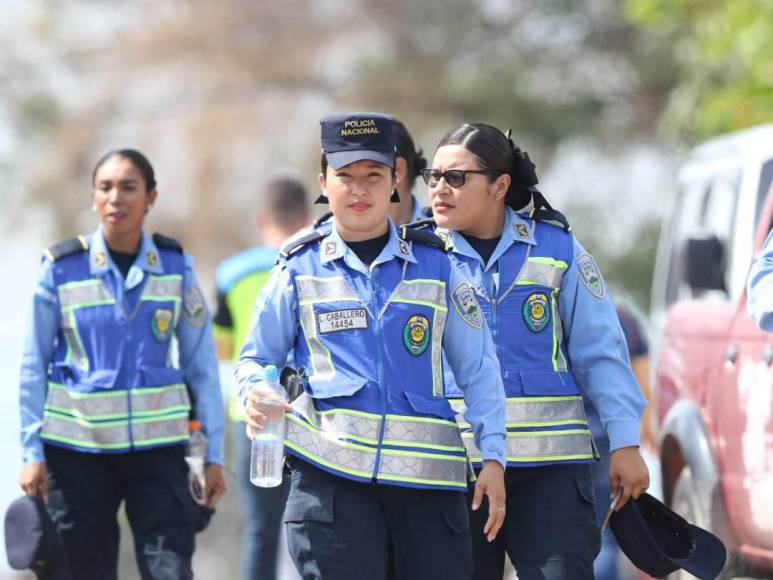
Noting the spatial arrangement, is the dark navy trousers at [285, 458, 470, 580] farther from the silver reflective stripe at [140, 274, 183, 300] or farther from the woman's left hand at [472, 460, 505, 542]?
the silver reflective stripe at [140, 274, 183, 300]

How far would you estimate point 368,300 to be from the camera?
569 cm

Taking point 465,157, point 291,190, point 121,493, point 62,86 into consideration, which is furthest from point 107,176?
point 62,86

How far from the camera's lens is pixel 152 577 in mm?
7043

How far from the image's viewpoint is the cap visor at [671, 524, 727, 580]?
605 cm

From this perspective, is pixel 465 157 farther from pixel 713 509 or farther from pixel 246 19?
pixel 246 19

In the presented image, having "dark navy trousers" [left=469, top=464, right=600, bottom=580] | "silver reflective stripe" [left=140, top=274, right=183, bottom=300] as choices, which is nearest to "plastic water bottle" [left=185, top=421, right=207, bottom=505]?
"silver reflective stripe" [left=140, top=274, right=183, bottom=300]

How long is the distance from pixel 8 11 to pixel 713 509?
2341 cm

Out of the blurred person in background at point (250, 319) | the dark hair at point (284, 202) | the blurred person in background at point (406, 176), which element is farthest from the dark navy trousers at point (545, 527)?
the dark hair at point (284, 202)

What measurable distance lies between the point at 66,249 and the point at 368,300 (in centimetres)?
198

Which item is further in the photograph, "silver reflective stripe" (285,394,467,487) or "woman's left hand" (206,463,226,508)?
"woman's left hand" (206,463,226,508)

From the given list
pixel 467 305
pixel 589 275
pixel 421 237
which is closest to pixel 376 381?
pixel 467 305

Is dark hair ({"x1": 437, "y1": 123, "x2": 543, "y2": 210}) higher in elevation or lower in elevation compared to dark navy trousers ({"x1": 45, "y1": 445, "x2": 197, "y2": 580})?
higher

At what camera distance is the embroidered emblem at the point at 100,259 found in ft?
23.7

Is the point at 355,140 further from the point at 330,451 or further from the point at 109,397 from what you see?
the point at 109,397
